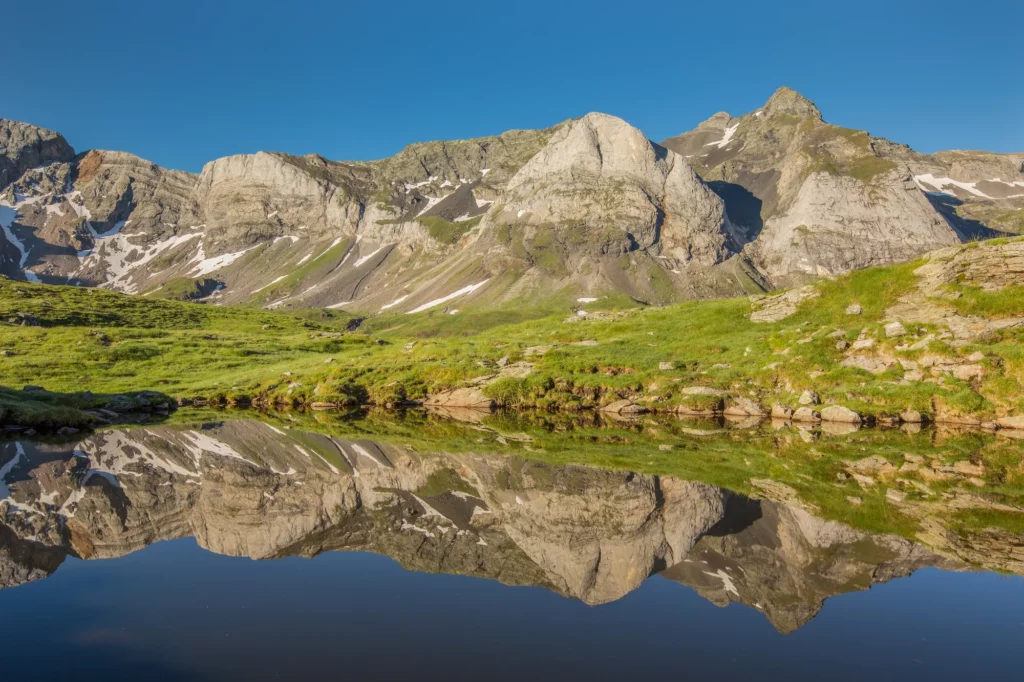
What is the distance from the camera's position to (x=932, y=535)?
654 inches

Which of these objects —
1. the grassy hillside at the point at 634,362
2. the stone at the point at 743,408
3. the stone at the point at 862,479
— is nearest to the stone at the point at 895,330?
the grassy hillside at the point at 634,362

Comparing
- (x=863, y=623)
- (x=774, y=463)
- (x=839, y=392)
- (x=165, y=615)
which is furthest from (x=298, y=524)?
(x=839, y=392)

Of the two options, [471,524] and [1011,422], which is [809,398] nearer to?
[1011,422]

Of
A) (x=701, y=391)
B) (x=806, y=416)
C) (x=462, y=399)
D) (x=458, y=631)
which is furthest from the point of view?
(x=462, y=399)

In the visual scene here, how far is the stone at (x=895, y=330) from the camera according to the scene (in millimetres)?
44219

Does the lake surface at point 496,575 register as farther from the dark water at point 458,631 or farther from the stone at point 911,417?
the stone at point 911,417

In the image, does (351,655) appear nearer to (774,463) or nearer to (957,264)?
(774,463)

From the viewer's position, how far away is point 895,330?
146 ft

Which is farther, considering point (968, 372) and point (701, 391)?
point (701, 391)

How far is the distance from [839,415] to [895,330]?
978cm

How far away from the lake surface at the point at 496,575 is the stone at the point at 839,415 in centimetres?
1227

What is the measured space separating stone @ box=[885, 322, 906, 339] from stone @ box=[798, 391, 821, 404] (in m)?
8.00

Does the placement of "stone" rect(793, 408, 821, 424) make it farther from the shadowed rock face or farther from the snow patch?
the snow patch

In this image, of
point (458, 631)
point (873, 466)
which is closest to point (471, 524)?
point (458, 631)
